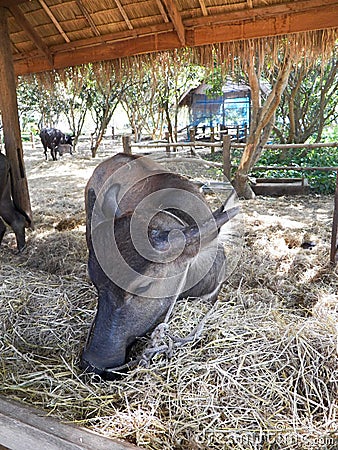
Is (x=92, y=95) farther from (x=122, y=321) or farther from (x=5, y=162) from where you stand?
(x=122, y=321)

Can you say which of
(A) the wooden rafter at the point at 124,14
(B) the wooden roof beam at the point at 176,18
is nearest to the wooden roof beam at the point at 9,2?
(A) the wooden rafter at the point at 124,14

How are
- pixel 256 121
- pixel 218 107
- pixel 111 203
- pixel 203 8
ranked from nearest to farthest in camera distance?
pixel 111 203
pixel 203 8
pixel 256 121
pixel 218 107

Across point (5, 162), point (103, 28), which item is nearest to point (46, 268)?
point (5, 162)

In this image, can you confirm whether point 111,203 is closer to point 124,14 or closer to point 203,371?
point 203,371

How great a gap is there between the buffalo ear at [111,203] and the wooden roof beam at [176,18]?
6.22 feet

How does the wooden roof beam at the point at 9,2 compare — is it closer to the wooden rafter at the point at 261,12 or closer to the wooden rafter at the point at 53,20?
the wooden rafter at the point at 53,20

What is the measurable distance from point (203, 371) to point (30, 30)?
4526 millimetres

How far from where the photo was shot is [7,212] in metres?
4.36

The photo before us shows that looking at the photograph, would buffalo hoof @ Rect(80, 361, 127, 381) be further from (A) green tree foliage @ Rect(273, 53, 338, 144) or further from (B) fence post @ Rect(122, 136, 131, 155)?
(A) green tree foliage @ Rect(273, 53, 338, 144)

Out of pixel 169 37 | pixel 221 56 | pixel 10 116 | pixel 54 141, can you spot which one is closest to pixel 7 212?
pixel 10 116

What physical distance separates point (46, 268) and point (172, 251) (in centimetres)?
227

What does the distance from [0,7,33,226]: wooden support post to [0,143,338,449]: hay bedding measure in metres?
1.84

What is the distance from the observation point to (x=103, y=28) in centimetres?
455

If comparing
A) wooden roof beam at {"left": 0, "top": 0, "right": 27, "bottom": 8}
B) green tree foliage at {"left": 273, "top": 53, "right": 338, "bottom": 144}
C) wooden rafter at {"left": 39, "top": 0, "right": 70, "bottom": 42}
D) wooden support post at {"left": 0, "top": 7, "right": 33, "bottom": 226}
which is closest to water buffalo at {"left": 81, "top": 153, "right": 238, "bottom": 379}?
wooden support post at {"left": 0, "top": 7, "right": 33, "bottom": 226}
